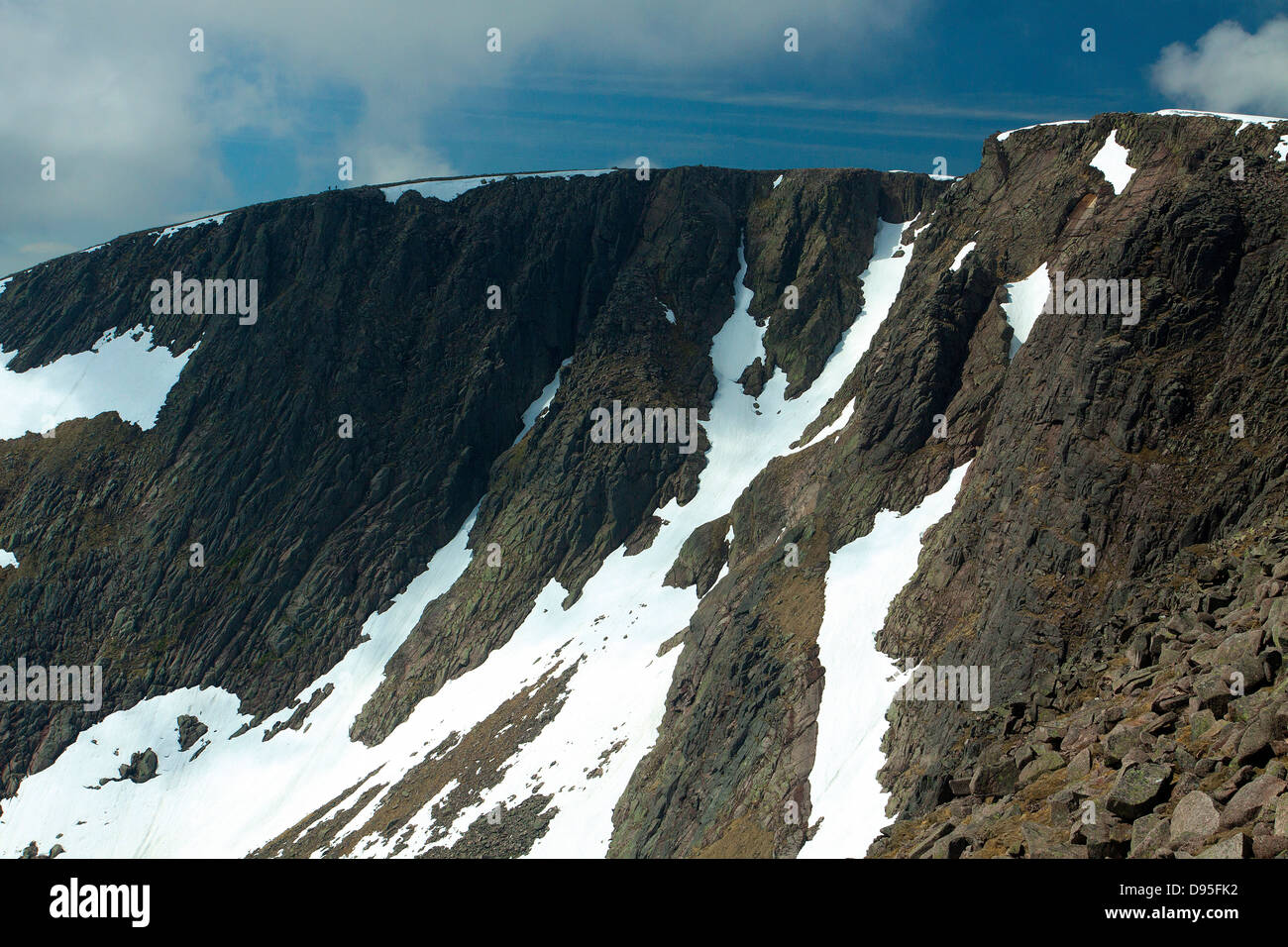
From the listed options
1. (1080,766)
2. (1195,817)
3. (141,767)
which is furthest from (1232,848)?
(141,767)

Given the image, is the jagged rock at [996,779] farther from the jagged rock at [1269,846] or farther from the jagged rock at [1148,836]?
the jagged rock at [1269,846]

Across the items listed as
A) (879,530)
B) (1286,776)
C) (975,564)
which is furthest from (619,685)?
(1286,776)

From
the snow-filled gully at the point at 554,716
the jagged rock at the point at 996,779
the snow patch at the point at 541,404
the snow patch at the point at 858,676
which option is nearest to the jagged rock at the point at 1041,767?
the jagged rock at the point at 996,779

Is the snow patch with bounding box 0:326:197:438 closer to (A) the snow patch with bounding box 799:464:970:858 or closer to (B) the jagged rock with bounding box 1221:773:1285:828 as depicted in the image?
(A) the snow patch with bounding box 799:464:970:858

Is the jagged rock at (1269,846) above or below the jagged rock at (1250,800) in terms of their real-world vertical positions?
below

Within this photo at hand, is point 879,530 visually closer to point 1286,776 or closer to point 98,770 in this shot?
point 1286,776

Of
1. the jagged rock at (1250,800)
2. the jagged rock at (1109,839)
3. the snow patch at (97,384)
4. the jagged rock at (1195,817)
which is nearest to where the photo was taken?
the jagged rock at (1250,800)
